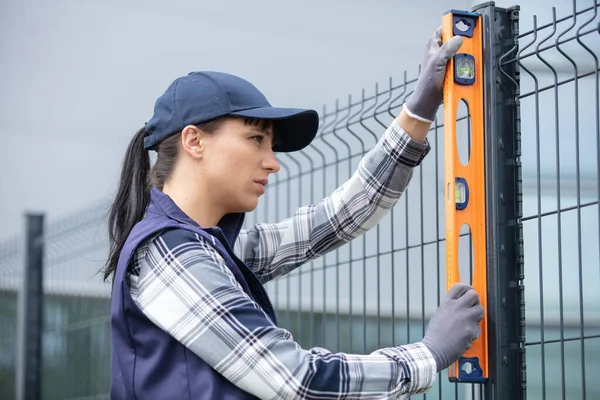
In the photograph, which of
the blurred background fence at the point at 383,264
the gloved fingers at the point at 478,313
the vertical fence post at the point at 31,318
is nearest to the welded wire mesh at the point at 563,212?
the blurred background fence at the point at 383,264

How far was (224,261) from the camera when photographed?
2455 mm

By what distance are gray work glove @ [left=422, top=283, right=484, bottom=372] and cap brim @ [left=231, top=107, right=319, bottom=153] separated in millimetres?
635

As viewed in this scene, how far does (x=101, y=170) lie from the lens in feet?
25.0

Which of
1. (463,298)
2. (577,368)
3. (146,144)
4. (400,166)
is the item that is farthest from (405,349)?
(577,368)

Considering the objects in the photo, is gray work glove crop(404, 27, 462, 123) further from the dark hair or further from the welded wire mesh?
the welded wire mesh

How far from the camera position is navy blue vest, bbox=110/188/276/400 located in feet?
7.63

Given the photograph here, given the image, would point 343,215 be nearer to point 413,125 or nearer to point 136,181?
point 413,125

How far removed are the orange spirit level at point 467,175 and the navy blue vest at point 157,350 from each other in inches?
21.8

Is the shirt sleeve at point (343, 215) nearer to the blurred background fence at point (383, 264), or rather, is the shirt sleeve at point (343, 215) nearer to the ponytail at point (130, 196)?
the ponytail at point (130, 196)

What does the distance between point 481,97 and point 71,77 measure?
5397 millimetres

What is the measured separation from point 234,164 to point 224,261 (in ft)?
0.88

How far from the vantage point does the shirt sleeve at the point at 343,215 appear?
284cm

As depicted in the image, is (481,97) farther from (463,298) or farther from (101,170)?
(101,170)

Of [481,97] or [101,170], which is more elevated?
[101,170]
